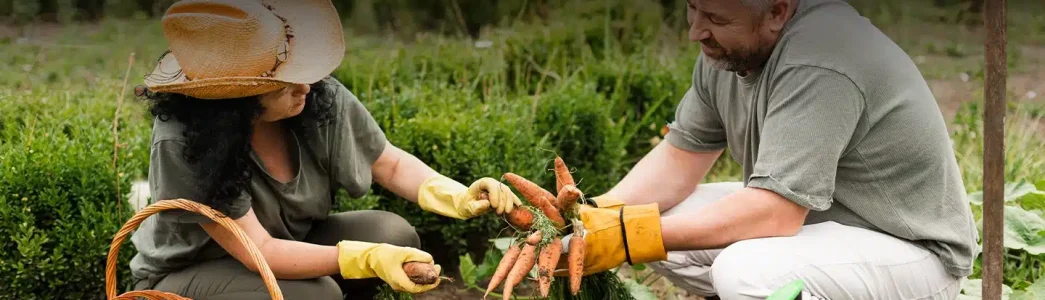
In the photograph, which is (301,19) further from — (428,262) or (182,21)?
(428,262)

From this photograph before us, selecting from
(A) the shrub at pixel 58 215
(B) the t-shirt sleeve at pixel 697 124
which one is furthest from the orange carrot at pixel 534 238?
(A) the shrub at pixel 58 215

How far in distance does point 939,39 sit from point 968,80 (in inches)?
53.9

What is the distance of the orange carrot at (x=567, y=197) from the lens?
2.76 meters

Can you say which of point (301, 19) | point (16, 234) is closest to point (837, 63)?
point (301, 19)

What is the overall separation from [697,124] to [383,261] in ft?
3.43

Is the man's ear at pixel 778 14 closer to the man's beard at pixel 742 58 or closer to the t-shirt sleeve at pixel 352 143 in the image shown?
the man's beard at pixel 742 58

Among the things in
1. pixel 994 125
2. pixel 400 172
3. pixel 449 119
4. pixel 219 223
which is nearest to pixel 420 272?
pixel 219 223

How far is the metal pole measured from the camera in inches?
92.8

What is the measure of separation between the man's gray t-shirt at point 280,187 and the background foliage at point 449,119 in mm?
475

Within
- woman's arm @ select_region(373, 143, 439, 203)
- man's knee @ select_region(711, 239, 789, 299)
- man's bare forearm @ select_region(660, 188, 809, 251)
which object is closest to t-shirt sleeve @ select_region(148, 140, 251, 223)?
woman's arm @ select_region(373, 143, 439, 203)

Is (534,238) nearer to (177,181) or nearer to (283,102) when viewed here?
(283,102)

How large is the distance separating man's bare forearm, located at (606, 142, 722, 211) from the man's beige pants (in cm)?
51

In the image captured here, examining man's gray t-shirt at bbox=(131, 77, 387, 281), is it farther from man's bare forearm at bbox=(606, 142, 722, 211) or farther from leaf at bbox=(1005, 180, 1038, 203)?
leaf at bbox=(1005, 180, 1038, 203)

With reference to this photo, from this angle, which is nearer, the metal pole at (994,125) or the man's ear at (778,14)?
the metal pole at (994,125)
